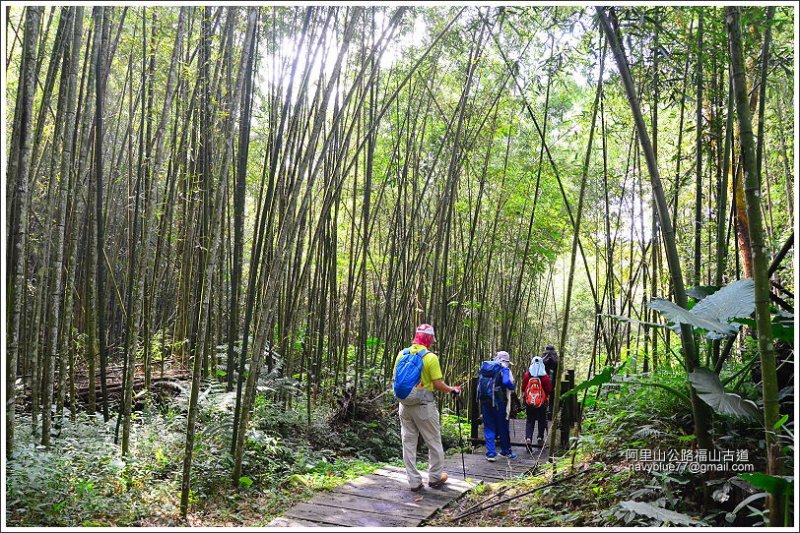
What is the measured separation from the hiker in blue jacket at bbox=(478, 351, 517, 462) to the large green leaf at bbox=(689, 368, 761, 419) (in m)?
2.51

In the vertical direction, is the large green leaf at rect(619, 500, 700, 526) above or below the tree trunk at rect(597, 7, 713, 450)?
below

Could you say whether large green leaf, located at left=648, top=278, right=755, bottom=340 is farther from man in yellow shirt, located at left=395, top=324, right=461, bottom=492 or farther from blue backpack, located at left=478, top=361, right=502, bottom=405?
blue backpack, located at left=478, top=361, right=502, bottom=405

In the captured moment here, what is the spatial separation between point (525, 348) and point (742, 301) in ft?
38.2

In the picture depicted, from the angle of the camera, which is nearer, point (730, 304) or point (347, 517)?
point (730, 304)

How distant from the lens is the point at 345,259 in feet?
30.1

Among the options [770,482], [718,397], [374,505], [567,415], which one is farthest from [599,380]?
[567,415]

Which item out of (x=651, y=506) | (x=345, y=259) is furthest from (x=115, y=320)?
(x=651, y=506)

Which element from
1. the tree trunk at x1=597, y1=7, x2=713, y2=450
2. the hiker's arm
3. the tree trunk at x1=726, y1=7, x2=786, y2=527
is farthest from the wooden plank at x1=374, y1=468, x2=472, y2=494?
the tree trunk at x1=726, y1=7, x2=786, y2=527

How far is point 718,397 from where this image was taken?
96.2 inches

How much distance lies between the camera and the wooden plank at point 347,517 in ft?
10.3

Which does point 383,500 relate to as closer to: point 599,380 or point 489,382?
point 599,380

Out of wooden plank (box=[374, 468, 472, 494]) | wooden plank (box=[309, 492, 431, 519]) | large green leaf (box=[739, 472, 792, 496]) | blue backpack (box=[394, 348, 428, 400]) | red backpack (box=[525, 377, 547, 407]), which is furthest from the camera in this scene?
red backpack (box=[525, 377, 547, 407])

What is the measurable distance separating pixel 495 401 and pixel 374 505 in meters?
1.77

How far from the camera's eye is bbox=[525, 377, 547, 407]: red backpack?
549cm
